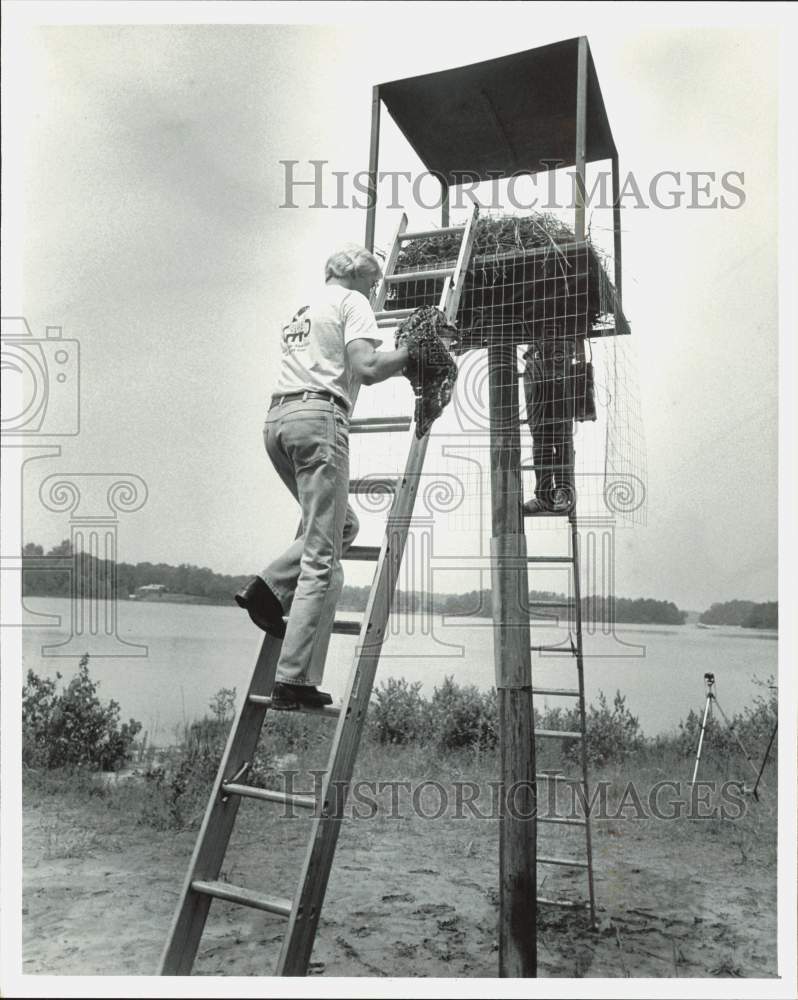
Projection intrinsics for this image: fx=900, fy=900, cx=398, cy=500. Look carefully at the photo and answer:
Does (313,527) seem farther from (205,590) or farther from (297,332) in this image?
(205,590)

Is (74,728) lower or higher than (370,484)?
lower

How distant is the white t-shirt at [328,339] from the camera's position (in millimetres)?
3379

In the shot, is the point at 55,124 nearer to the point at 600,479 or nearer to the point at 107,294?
the point at 107,294

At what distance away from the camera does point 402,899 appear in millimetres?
5520

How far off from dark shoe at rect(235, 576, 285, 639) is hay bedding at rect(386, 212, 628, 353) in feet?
6.47

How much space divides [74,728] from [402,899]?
2.52 m

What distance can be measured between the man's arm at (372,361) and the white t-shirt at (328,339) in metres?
0.04

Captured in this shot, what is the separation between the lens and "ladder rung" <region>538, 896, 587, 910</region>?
209 inches

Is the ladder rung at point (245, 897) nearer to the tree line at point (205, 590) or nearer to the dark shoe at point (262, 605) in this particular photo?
the dark shoe at point (262, 605)

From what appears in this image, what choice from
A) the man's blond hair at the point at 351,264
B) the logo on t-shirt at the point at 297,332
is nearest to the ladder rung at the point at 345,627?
the logo on t-shirt at the point at 297,332

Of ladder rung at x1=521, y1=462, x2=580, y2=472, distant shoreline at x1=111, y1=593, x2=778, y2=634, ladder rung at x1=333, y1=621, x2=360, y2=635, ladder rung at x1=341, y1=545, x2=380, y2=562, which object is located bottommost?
distant shoreline at x1=111, y1=593, x2=778, y2=634

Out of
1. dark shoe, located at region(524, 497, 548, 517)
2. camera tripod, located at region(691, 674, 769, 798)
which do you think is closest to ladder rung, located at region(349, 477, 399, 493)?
dark shoe, located at region(524, 497, 548, 517)

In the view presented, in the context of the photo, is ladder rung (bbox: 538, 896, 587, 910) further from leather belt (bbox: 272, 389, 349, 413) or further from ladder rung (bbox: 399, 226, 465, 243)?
ladder rung (bbox: 399, 226, 465, 243)

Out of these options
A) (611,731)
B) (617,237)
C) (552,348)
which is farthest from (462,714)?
(617,237)
